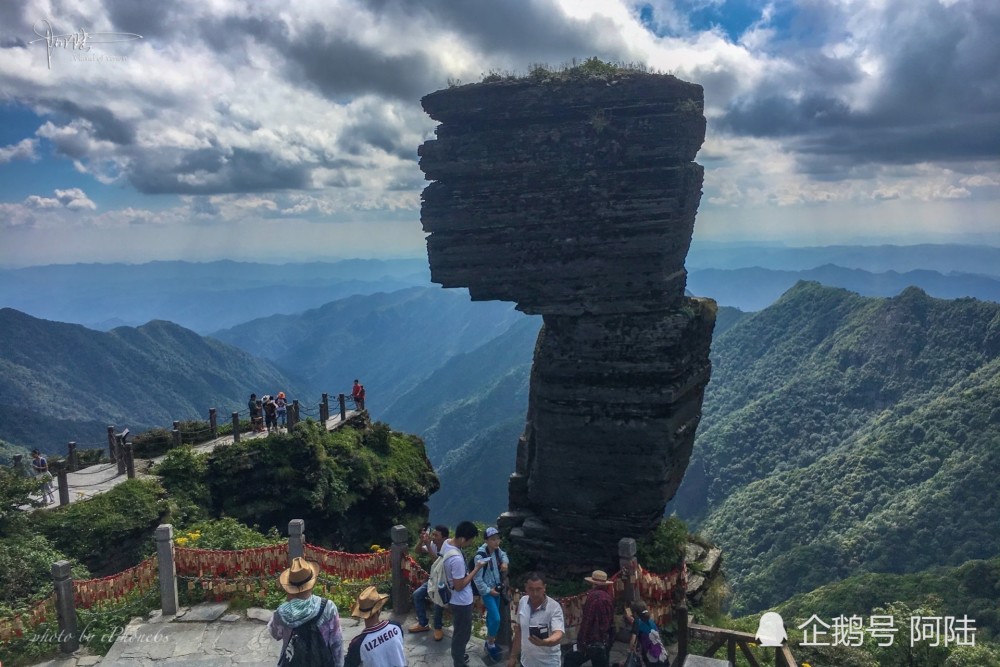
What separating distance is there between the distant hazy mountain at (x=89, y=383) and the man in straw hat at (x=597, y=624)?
12825cm

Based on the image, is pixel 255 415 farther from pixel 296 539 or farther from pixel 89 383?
pixel 89 383

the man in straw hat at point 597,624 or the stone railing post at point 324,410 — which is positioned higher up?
the stone railing post at point 324,410

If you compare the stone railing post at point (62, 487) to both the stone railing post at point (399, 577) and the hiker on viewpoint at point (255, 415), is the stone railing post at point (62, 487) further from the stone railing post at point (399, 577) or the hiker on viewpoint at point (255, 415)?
the stone railing post at point (399, 577)

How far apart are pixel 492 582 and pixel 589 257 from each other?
7235 mm

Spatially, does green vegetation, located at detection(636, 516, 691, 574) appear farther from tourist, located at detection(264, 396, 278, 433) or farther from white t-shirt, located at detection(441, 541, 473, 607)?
tourist, located at detection(264, 396, 278, 433)

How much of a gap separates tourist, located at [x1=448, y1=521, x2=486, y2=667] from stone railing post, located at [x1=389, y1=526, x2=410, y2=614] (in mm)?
2040

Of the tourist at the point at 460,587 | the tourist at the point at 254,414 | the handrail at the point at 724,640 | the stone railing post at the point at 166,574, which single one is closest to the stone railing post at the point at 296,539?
the stone railing post at the point at 166,574

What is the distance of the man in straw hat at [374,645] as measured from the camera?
6441mm

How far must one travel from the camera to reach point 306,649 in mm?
6633

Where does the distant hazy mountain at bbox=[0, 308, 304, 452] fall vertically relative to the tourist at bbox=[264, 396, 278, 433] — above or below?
above

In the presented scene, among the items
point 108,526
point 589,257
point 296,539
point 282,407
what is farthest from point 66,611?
point 282,407

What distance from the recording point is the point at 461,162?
1427cm

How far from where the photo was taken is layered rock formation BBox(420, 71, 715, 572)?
13461 millimetres

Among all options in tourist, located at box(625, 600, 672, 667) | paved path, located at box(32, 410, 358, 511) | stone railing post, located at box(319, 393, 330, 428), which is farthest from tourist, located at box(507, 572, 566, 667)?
stone railing post, located at box(319, 393, 330, 428)
